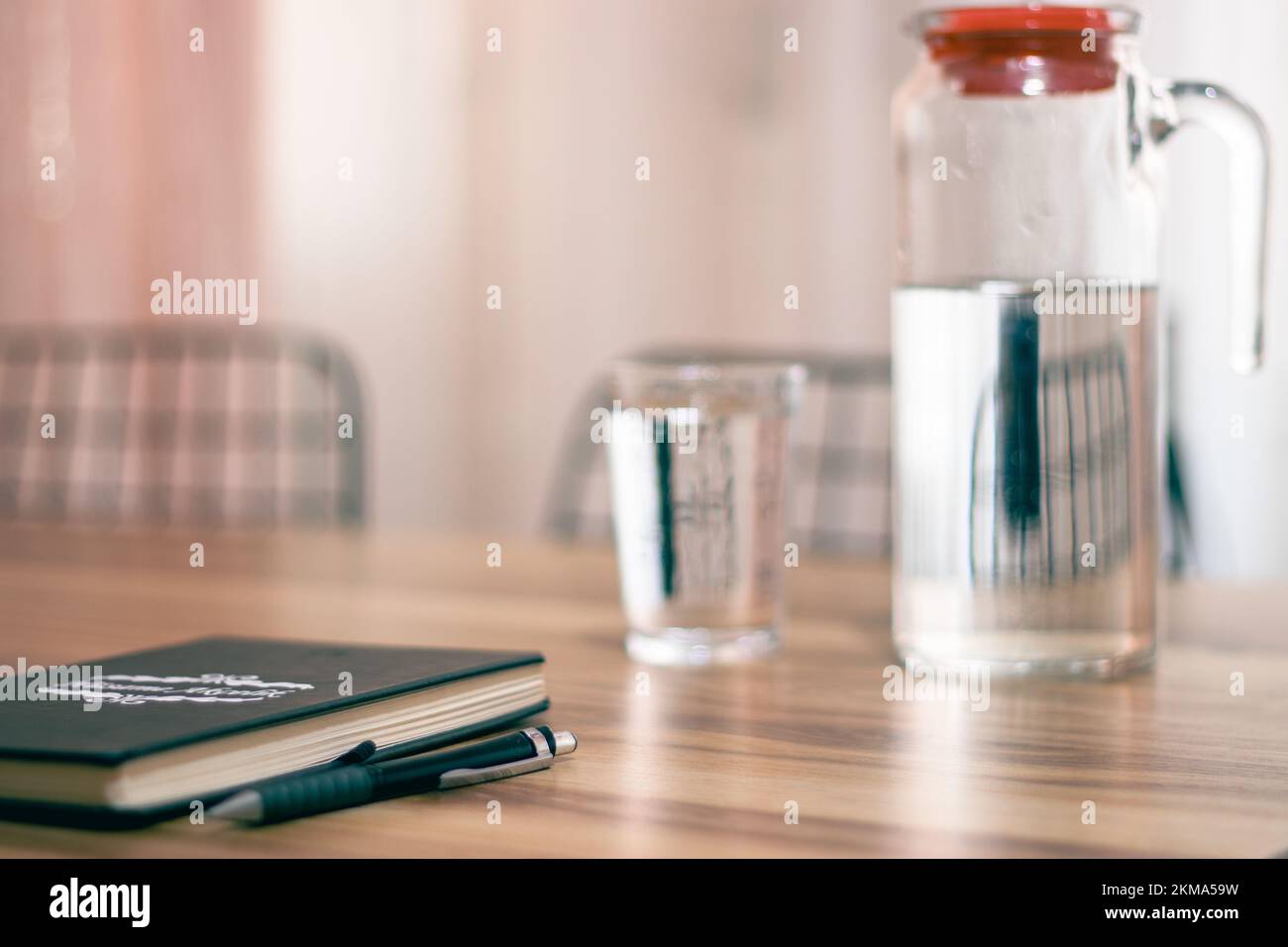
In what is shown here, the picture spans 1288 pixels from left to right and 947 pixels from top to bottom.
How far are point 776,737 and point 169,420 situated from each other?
2.63 m

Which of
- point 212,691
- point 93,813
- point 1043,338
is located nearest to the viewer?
point 93,813

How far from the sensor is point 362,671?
0.64 m

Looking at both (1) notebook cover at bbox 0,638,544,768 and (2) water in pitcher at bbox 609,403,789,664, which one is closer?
(1) notebook cover at bbox 0,638,544,768

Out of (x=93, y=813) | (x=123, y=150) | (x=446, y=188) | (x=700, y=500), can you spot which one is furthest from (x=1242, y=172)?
(x=123, y=150)

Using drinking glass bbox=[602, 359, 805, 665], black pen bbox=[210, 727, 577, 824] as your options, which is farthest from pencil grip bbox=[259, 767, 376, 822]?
drinking glass bbox=[602, 359, 805, 665]

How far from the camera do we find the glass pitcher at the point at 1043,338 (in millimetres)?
728

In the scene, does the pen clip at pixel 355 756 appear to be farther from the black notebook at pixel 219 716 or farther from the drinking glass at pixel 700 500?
the drinking glass at pixel 700 500

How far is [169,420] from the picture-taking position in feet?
10.1

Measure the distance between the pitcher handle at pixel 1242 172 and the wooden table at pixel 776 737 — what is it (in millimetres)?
176

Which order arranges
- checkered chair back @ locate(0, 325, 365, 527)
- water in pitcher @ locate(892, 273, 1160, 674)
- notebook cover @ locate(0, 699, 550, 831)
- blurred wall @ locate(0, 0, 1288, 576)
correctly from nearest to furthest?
notebook cover @ locate(0, 699, 550, 831)
water in pitcher @ locate(892, 273, 1160, 674)
blurred wall @ locate(0, 0, 1288, 576)
checkered chair back @ locate(0, 325, 365, 527)

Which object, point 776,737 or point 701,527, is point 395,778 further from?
point 701,527

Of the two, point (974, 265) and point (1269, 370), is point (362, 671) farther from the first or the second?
point (1269, 370)

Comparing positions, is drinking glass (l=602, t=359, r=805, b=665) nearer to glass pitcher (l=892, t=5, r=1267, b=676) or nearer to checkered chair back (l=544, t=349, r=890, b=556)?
glass pitcher (l=892, t=5, r=1267, b=676)

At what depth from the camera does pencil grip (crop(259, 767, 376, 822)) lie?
0.51 metres
